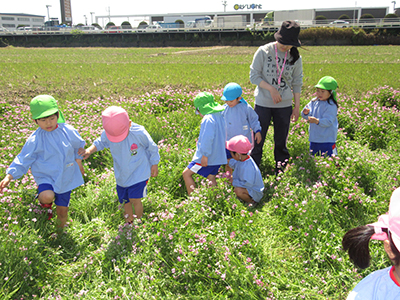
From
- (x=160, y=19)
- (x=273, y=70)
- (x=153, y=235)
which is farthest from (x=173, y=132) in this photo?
(x=160, y=19)

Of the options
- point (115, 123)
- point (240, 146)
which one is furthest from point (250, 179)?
point (115, 123)

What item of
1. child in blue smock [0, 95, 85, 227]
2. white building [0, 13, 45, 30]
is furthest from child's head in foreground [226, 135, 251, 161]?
white building [0, 13, 45, 30]

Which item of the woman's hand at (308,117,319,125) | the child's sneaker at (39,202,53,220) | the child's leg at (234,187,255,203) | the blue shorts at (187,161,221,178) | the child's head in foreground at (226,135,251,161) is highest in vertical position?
the woman's hand at (308,117,319,125)

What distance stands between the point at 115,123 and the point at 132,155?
43 cm

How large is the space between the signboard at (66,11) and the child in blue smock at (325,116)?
121026mm

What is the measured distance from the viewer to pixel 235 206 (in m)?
3.48

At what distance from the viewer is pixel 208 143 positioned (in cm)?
406

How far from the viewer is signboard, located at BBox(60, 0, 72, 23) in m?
107

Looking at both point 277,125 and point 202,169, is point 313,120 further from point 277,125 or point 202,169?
point 202,169

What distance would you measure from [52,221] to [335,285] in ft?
9.90

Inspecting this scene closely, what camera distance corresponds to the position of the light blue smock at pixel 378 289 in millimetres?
1454

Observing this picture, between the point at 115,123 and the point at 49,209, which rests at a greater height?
the point at 115,123

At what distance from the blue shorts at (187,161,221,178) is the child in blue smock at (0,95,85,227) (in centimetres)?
140

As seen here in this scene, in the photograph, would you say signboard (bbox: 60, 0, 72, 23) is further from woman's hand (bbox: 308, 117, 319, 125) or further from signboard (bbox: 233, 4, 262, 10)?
woman's hand (bbox: 308, 117, 319, 125)
